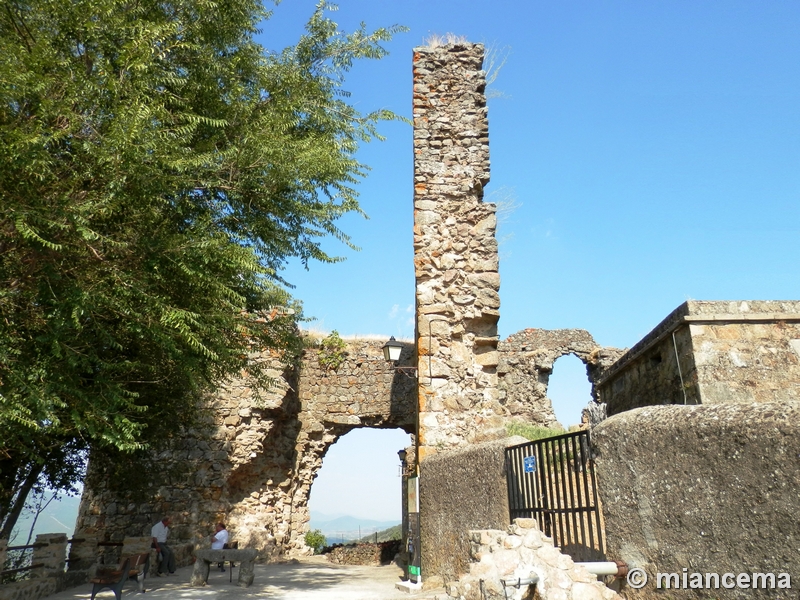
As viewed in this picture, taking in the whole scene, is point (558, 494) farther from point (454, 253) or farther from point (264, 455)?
point (264, 455)

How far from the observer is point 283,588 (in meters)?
8.89

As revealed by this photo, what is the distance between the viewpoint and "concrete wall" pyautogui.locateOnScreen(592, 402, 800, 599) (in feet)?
10.0

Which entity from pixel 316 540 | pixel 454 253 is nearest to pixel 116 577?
pixel 454 253

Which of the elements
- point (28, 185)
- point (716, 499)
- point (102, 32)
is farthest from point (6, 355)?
point (716, 499)

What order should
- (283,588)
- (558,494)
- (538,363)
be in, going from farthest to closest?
(538,363) < (283,588) < (558,494)

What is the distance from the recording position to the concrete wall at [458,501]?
244 inches

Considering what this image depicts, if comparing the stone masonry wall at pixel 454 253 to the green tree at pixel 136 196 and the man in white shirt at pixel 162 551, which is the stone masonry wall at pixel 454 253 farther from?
the man in white shirt at pixel 162 551

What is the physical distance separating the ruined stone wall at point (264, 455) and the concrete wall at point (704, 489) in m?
9.45

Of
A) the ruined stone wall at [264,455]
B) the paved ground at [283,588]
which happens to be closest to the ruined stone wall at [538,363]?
the ruined stone wall at [264,455]

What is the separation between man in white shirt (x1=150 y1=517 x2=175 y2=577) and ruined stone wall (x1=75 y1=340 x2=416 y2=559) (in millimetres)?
739

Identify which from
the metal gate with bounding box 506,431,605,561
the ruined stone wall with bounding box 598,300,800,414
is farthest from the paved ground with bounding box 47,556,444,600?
the ruined stone wall with bounding box 598,300,800,414

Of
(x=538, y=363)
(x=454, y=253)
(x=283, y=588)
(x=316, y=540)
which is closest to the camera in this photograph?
(x=283, y=588)

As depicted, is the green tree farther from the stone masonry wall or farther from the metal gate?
the metal gate

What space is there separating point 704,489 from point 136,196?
17.1ft
